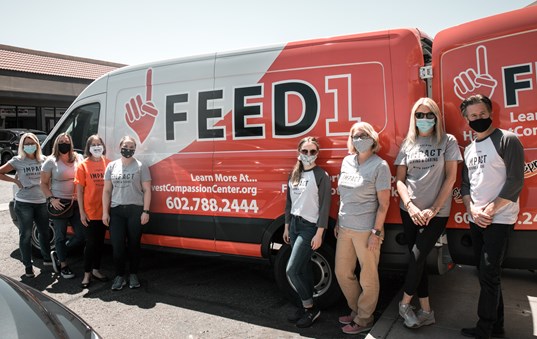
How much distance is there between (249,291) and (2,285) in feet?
8.73

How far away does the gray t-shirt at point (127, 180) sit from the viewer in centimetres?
455

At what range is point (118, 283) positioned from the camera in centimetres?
468

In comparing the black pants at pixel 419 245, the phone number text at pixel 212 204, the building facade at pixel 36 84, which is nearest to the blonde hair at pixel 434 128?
the black pants at pixel 419 245

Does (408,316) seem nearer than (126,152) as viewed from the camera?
Yes

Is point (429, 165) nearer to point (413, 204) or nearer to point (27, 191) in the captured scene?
point (413, 204)

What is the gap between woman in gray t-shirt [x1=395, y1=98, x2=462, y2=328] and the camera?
318 cm

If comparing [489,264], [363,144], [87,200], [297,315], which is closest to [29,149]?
[87,200]

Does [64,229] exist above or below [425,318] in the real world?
above

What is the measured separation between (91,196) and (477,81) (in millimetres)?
4158

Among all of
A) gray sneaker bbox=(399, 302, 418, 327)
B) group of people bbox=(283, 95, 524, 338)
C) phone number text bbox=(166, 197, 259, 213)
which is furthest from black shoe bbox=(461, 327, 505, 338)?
phone number text bbox=(166, 197, 259, 213)

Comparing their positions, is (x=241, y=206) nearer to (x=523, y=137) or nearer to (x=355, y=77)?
(x=355, y=77)

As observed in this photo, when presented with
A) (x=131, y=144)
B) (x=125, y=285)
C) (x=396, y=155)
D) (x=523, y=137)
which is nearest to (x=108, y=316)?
(x=125, y=285)

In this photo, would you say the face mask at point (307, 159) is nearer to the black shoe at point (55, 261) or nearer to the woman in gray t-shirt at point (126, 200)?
the woman in gray t-shirt at point (126, 200)

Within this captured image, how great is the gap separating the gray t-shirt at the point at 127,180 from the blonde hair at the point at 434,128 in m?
2.88
